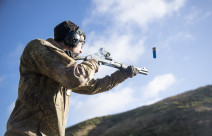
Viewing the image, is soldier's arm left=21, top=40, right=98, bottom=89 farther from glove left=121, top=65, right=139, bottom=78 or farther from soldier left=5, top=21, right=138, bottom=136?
glove left=121, top=65, right=139, bottom=78

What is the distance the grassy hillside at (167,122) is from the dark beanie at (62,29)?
29.0 metres

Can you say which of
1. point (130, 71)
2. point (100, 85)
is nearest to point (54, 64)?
point (100, 85)

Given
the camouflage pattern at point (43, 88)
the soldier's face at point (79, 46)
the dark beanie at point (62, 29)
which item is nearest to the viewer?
the camouflage pattern at point (43, 88)

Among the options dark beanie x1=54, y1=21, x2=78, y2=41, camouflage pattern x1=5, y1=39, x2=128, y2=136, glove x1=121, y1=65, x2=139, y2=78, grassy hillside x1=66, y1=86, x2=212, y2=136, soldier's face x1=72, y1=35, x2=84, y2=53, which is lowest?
grassy hillside x1=66, y1=86, x2=212, y2=136

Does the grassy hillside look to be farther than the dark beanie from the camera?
Yes

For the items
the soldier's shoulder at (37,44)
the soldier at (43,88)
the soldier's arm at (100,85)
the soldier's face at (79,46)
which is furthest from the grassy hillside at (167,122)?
the soldier's shoulder at (37,44)

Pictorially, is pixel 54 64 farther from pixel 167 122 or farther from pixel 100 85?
pixel 167 122

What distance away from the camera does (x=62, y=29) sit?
3754 millimetres

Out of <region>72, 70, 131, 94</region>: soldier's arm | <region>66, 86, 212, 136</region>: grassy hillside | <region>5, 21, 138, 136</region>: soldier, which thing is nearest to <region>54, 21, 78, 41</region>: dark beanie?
<region>5, 21, 138, 136</region>: soldier

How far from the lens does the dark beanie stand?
374cm

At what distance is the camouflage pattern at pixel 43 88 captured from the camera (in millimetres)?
2914

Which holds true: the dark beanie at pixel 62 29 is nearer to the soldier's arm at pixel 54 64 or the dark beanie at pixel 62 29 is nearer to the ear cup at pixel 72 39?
the ear cup at pixel 72 39

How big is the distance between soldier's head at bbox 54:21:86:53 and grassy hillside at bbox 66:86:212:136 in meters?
28.9

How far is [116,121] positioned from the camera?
48.3 m
